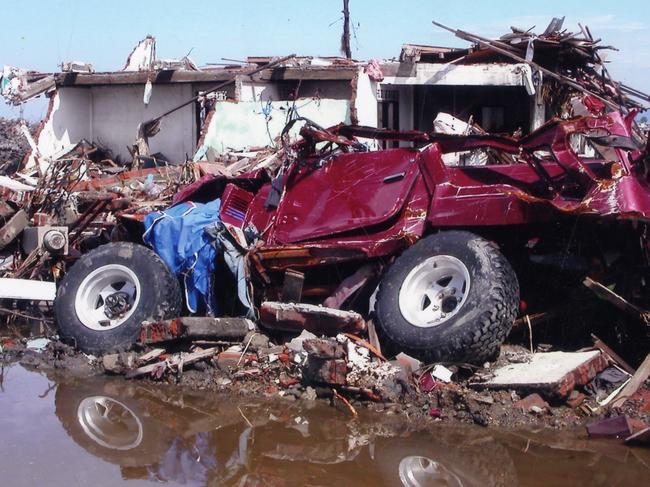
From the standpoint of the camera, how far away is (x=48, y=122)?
65.0 ft

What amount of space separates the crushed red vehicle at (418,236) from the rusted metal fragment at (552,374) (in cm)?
28

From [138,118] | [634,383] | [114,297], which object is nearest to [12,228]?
[114,297]

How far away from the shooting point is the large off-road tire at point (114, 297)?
8094 mm

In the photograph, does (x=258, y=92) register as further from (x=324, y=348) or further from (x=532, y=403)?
(x=532, y=403)

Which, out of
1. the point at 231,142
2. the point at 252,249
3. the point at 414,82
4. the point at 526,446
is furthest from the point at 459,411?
the point at 414,82

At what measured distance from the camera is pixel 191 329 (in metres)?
7.59

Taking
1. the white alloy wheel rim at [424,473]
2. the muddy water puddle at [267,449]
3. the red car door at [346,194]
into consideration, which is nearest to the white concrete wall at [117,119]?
the red car door at [346,194]

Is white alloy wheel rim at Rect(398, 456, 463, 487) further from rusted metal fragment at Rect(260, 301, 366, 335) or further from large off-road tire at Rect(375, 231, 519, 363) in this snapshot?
rusted metal fragment at Rect(260, 301, 366, 335)

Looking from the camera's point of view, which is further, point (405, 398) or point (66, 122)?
point (66, 122)

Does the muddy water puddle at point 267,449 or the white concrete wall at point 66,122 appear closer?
the muddy water puddle at point 267,449

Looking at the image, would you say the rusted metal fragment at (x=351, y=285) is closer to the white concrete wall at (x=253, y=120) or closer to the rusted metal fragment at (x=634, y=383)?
the rusted metal fragment at (x=634, y=383)

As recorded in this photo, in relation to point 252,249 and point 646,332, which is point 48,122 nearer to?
point 252,249

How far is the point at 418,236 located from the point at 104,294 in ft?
10.7

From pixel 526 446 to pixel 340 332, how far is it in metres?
2.18
